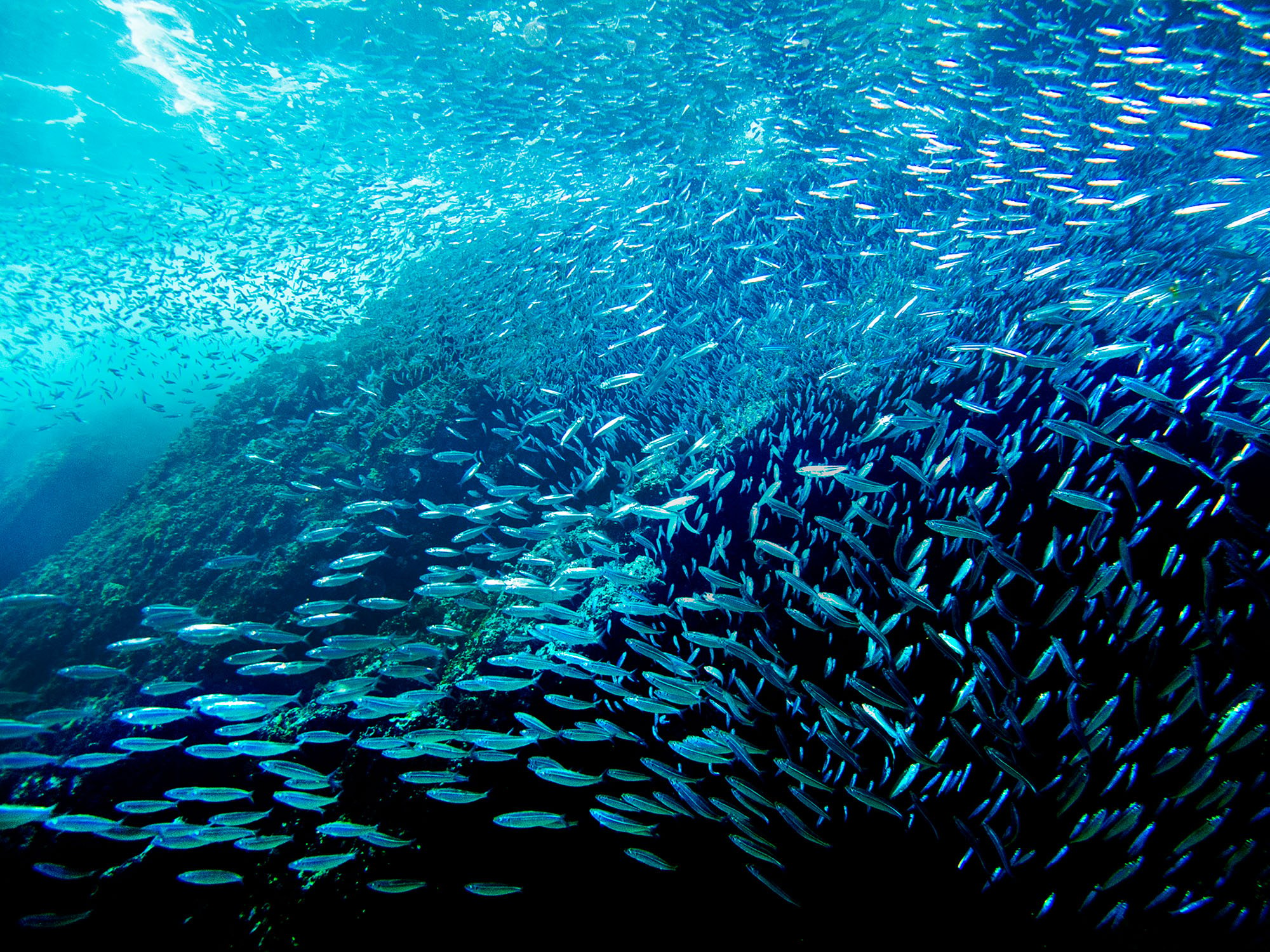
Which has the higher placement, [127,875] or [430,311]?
[430,311]

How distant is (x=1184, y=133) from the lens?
11.7 m

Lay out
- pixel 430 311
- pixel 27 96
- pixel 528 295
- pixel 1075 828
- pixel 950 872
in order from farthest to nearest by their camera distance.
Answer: pixel 27 96, pixel 430 311, pixel 528 295, pixel 950 872, pixel 1075 828

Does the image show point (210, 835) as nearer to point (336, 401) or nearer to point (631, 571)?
point (631, 571)

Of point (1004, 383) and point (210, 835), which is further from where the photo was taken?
point (1004, 383)

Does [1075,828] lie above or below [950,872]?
above

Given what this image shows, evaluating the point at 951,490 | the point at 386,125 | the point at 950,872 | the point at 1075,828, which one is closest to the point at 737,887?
the point at 950,872

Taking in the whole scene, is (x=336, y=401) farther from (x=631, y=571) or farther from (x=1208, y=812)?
(x=1208, y=812)

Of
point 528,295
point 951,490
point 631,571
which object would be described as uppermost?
point 528,295

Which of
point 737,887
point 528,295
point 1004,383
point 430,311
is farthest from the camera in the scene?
point 430,311

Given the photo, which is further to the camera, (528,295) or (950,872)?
(528,295)

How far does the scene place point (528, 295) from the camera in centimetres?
1115

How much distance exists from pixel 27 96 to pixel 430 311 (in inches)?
620

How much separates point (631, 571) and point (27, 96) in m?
25.6

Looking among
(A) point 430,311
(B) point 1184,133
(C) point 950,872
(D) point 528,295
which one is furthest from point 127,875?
(B) point 1184,133
